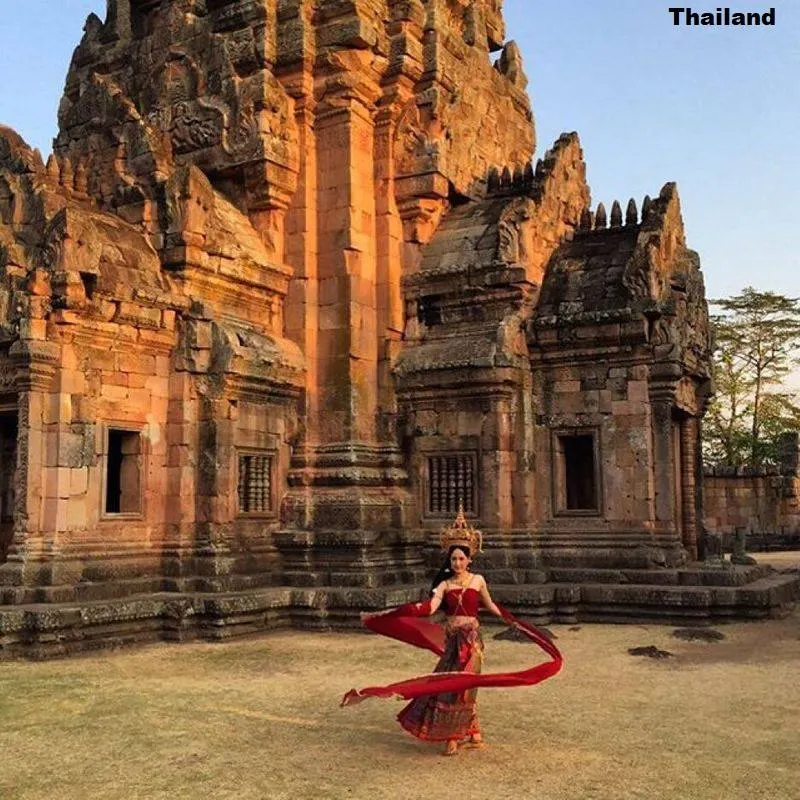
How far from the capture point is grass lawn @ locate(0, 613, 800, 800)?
5.95 m

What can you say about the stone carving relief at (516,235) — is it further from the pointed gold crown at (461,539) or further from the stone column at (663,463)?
the pointed gold crown at (461,539)

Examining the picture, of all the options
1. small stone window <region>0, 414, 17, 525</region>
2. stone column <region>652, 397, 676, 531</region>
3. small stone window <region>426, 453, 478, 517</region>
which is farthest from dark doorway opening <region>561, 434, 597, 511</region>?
small stone window <region>0, 414, 17, 525</region>

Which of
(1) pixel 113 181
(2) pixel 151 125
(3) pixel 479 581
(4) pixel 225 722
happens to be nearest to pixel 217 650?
(4) pixel 225 722

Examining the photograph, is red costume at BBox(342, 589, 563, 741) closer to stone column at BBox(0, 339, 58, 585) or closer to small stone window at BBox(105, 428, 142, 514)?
stone column at BBox(0, 339, 58, 585)

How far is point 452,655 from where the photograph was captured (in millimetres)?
6922

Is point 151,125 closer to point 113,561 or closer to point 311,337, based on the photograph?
point 311,337

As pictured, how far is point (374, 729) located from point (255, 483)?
7251mm

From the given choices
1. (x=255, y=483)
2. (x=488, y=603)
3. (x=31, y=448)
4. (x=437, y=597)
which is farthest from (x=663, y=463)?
(x=31, y=448)

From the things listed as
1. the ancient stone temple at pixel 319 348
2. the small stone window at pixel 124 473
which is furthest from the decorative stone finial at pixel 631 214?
the small stone window at pixel 124 473

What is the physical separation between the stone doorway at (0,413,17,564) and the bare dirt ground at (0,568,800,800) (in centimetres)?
326

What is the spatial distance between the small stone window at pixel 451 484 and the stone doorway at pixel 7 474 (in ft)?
19.6

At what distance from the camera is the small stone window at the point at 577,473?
1445 centimetres

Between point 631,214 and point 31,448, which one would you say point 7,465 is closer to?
point 31,448

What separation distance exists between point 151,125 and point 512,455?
770cm
